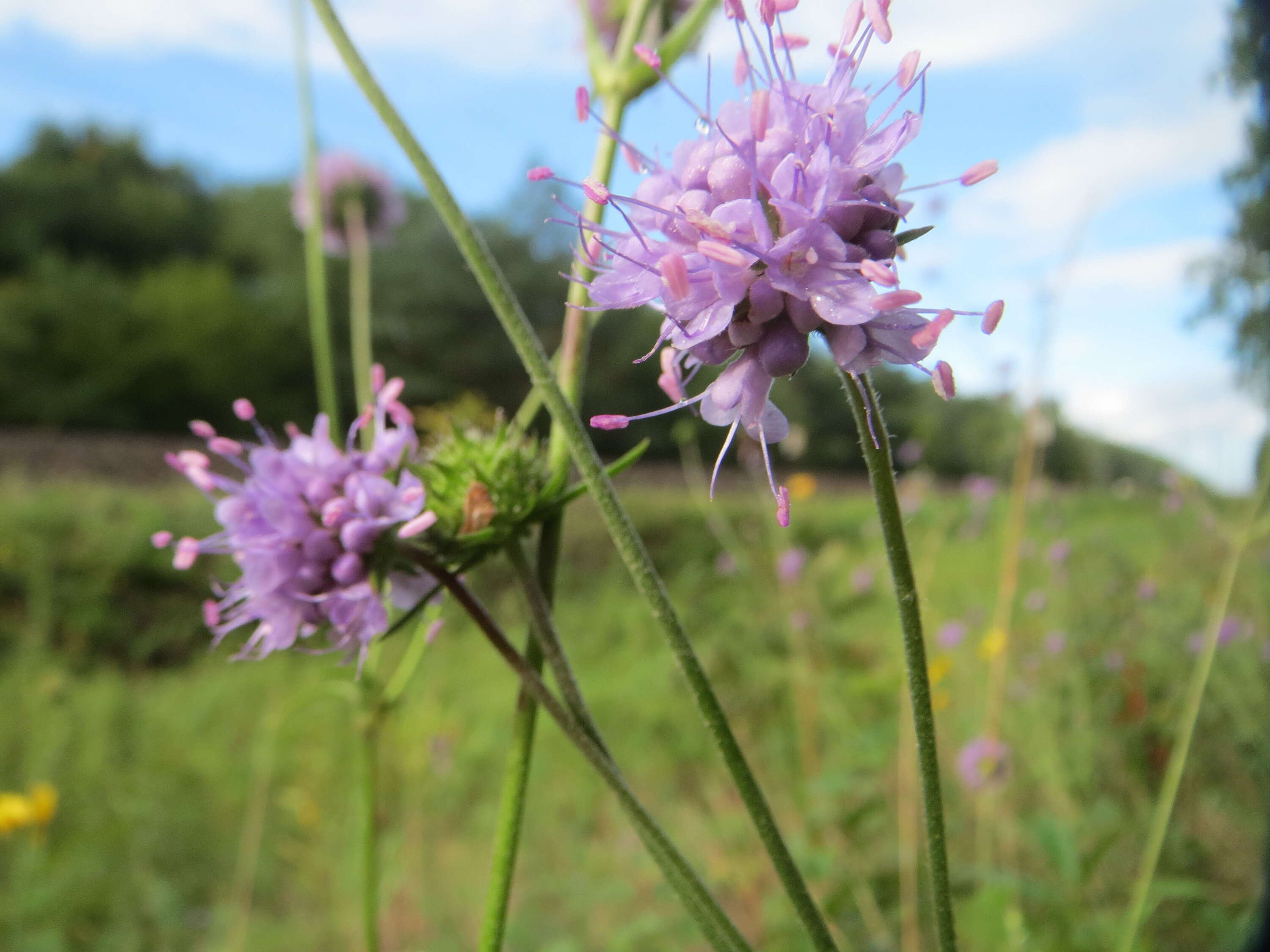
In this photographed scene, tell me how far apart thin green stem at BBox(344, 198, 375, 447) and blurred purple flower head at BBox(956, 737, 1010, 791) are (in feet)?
3.61

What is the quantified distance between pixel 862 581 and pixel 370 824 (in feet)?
7.05

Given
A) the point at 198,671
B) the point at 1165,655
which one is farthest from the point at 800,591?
the point at 198,671

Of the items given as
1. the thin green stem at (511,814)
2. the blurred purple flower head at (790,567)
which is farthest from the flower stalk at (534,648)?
the blurred purple flower head at (790,567)

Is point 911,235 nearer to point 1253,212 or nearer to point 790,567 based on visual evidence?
point 1253,212

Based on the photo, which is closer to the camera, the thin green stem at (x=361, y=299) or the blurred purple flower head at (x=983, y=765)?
the thin green stem at (x=361, y=299)

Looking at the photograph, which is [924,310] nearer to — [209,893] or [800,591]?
[800,591]

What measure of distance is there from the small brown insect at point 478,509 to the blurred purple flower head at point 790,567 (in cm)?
A: 165

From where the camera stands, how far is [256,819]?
4.74 feet

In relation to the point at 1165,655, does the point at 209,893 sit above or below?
below

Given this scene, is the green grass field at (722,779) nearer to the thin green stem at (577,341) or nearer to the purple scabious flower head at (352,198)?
the thin green stem at (577,341)

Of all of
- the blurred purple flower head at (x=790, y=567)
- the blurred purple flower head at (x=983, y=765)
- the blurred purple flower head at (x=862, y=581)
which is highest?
the blurred purple flower head at (x=790, y=567)

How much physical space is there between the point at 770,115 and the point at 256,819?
55.7 inches

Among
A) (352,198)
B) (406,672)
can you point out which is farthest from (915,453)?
(406,672)

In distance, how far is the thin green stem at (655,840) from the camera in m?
0.40
